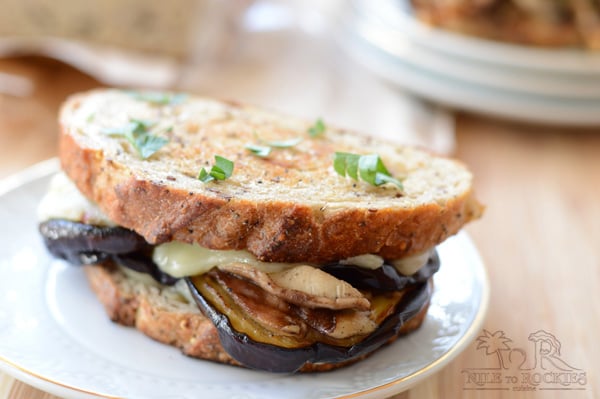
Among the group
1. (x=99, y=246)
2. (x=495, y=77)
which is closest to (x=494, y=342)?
(x=99, y=246)

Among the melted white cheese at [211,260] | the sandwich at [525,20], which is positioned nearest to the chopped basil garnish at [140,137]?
the melted white cheese at [211,260]

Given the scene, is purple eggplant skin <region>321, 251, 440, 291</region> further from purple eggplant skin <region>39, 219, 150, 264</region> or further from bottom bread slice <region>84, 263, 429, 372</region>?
purple eggplant skin <region>39, 219, 150, 264</region>

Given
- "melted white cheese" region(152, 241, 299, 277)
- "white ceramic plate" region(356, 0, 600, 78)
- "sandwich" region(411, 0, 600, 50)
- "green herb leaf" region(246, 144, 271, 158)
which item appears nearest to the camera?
"melted white cheese" region(152, 241, 299, 277)

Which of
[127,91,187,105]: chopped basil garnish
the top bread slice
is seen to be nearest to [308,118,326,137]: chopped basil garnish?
the top bread slice

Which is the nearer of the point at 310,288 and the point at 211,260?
the point at 310,288

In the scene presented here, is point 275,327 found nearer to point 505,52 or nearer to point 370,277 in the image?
point 370,277

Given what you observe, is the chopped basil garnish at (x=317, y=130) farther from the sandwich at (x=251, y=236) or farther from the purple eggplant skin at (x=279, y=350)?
the purple eggplant skin at (x=279, y=350)

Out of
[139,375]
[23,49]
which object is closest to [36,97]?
[23,49]
